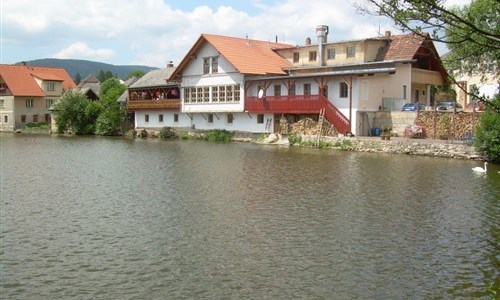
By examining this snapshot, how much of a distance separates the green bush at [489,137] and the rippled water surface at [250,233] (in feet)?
10.8

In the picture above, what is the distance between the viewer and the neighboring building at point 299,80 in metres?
39.8

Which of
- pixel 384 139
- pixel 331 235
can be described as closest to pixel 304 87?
pixel 384 139

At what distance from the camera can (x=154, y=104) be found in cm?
5656

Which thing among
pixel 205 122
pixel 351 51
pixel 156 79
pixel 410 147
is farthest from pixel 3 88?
pixel 410 147

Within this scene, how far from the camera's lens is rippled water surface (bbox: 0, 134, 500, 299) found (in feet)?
34.5

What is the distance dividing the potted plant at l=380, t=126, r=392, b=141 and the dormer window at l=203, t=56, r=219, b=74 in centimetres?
1747

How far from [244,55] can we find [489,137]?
24.4 metres

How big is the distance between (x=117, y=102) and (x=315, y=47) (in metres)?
26.1

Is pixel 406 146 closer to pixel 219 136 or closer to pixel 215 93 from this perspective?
pixel 219 136

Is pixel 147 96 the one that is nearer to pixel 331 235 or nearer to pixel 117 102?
pixel 117 102

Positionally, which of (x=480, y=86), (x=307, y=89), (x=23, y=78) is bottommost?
(x=480, y=86)

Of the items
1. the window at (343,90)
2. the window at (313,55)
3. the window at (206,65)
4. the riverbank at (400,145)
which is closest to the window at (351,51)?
the window at (313,55)

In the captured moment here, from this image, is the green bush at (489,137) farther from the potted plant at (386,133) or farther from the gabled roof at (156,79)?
the gabled roof at (156,79)

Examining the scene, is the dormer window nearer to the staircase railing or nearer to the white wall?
the white wall
